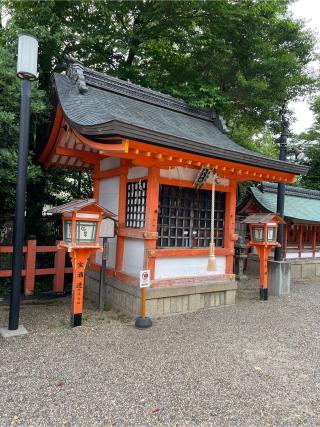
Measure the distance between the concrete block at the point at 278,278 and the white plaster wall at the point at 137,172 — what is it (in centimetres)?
481

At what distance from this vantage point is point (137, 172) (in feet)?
20.7

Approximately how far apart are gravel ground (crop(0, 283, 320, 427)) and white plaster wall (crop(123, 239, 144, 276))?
3.32 feet

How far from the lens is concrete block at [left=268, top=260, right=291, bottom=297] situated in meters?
8.53

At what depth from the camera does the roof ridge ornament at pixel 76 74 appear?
6664 mm

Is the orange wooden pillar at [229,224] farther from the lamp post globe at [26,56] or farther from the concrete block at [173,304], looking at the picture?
the lamp post globe at [26,56]

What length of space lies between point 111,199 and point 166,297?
2563 millimetres

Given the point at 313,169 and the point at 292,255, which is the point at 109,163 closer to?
the point at 292,255

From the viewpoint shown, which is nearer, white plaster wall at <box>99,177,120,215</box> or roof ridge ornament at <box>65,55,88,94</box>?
roof ridge ornament at <box>65,55,88,94</box>

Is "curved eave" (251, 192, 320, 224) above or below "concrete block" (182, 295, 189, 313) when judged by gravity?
above

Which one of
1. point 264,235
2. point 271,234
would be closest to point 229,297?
point 264,235

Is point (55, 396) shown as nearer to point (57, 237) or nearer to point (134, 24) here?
point (57, 237)

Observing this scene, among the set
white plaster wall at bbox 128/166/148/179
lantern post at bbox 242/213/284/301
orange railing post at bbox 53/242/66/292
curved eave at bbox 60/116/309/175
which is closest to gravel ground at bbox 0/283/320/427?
orange railing post at bbox 53/242/66/292

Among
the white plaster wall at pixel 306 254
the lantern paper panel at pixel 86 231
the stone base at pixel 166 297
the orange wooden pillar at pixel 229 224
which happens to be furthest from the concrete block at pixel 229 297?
the white plaster wall at pixel 306 254

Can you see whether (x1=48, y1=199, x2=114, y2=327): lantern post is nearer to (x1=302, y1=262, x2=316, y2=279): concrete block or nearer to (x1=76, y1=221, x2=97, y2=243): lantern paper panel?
(x1=76, y1=221, x2=97, y2=243): lantern paper panel
